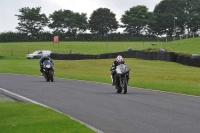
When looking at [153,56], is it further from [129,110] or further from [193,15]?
[193,15]

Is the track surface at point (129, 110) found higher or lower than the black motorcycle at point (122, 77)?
lower

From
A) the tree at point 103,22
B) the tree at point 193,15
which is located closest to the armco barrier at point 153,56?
the tree at point 193,15

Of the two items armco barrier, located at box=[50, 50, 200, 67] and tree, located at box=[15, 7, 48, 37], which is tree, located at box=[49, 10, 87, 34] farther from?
armco barrier, located at box=[50, 50, 200, 67]

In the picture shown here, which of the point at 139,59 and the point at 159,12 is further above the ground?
the point at 159,12

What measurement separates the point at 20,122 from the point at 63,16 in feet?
400

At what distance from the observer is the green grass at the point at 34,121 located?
1020 centimetres

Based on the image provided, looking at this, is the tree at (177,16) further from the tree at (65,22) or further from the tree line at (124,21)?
the tree at (65,22)

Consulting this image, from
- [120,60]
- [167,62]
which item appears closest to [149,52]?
[167,62]

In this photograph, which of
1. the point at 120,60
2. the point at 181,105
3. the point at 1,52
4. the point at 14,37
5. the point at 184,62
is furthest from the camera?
the point at 14,37

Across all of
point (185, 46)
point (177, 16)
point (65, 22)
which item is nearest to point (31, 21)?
point (65, 22)

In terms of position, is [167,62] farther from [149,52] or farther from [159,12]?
[159,12]

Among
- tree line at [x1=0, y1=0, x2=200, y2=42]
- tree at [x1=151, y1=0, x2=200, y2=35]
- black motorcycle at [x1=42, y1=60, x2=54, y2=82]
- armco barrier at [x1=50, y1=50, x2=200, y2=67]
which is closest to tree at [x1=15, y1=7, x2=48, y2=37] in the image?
tree line at [x1=0, y1=0, x2=200, y2=42]

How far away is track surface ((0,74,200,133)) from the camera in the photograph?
11188mm

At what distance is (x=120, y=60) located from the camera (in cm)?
2012
